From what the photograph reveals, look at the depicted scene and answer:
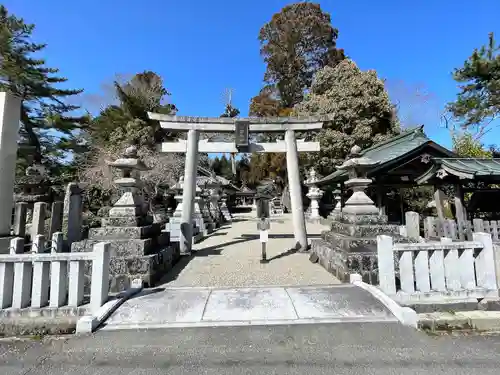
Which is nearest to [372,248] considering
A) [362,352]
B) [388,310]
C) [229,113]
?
[388,310]

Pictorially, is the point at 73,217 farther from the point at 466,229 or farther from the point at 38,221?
the point at 466,229

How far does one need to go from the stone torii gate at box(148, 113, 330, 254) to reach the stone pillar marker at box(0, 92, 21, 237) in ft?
9.92

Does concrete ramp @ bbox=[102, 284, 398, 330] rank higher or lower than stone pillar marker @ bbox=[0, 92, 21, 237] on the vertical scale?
lower

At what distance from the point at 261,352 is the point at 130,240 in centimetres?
325

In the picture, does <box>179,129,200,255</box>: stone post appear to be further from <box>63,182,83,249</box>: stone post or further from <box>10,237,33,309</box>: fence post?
<box>10,237,33,309</box>: fence post

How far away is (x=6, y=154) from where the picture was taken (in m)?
5.46

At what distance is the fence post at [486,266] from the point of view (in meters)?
3.49

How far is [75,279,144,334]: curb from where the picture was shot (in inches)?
114

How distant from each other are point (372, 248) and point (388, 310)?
5.11 feet

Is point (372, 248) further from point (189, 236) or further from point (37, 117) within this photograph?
point (37, 117)

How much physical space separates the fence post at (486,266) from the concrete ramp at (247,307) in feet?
5.08

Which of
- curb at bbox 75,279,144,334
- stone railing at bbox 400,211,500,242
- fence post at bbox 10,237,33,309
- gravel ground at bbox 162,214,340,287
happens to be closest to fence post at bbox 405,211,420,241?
stone railing at bbox 400,211,500,242

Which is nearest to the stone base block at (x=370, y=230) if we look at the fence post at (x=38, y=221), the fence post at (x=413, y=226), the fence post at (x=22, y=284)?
the fence post at (x=413, y=226)

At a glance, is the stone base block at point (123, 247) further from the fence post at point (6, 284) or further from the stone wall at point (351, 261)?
the stone wall at point (351, 261)
